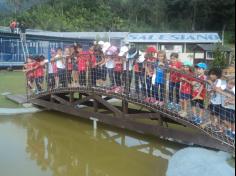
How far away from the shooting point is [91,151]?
820cm

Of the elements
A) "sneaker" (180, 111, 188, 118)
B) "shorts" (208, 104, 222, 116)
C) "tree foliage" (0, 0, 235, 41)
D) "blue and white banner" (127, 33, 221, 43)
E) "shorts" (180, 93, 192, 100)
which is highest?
"tree foliage" (0, 0, 235, 41)

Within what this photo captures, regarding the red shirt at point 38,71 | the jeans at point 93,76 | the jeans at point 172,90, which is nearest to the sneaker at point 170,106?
the jeans at point 172,90

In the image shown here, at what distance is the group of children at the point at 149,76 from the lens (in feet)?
22.0

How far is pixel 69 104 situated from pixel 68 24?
3628 cm

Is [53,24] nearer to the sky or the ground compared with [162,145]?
nearer to the sky

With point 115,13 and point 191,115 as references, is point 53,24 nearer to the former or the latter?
point 115,13

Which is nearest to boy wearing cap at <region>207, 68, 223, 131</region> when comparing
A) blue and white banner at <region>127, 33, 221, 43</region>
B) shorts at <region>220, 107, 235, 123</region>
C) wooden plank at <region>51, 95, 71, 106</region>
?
shorts at <region>220, 107, 235, 123</region>

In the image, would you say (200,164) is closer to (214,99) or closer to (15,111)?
(214,99)

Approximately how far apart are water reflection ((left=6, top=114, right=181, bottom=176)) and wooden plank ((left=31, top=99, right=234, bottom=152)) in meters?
0.33

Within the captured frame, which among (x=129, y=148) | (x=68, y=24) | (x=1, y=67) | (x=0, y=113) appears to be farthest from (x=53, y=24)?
(x=129, y=148)

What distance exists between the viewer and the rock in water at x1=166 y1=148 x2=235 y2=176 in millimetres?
5508

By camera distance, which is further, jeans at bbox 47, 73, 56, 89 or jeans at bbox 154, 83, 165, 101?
jeans at bbox 47, 73, 56, 89

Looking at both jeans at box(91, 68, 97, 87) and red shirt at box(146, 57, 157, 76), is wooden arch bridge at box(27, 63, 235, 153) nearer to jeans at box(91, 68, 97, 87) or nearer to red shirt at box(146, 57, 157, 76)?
jeans at box(91, 68, 97, 87)

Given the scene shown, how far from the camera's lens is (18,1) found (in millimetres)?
Result: 55594
